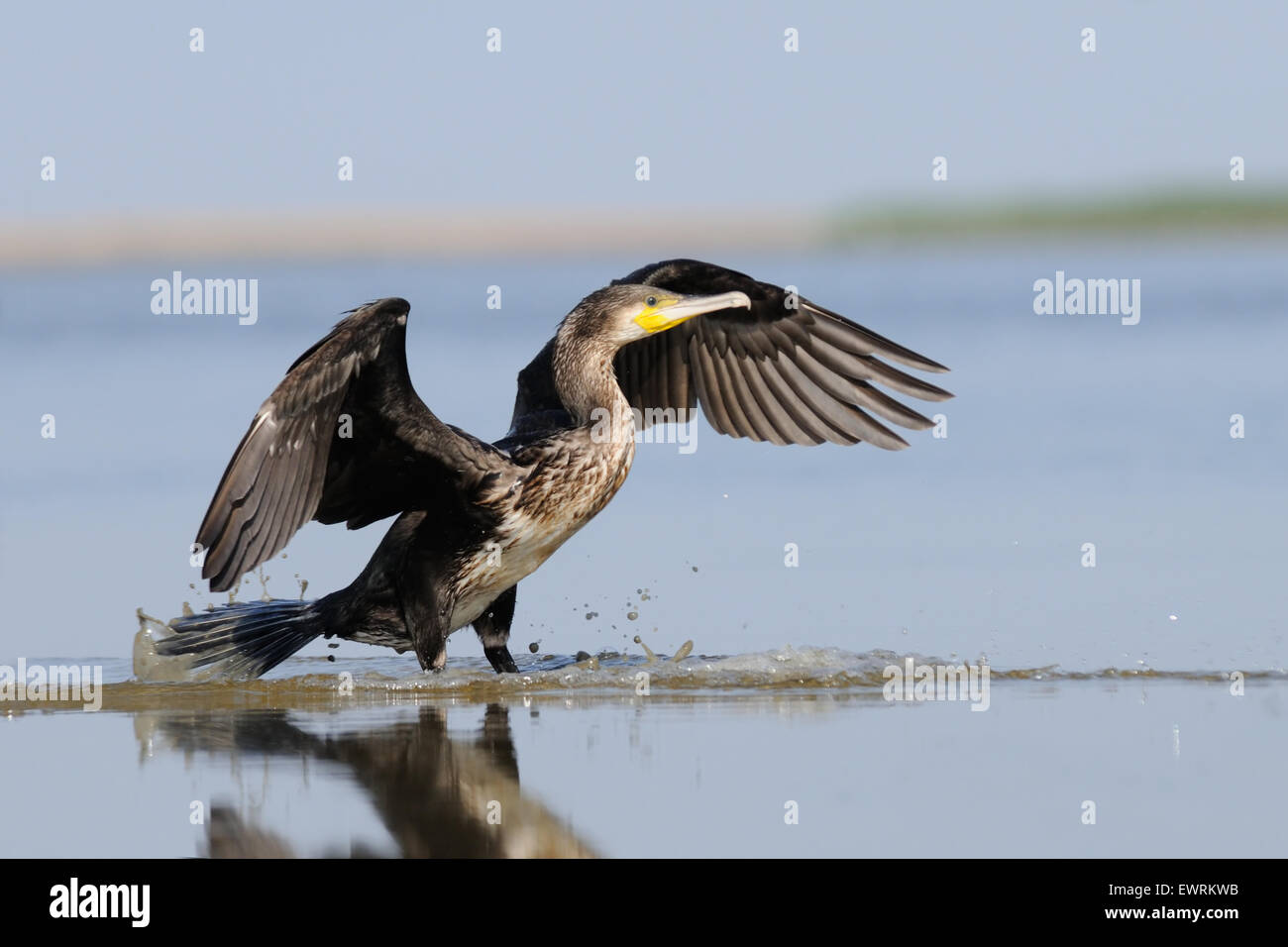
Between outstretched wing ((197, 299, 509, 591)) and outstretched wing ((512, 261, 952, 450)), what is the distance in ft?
2.47

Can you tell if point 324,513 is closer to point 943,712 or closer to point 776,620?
point 776,620

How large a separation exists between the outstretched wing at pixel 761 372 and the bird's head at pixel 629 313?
166 millimetres

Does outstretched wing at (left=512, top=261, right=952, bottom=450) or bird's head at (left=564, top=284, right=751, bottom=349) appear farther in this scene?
outstretched wing at (left=512, top=261, right=952, bottom=450)

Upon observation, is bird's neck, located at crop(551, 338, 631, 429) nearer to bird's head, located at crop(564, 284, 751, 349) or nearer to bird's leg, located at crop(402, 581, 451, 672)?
bird's head, located at crop(564, 284, 751, 349)

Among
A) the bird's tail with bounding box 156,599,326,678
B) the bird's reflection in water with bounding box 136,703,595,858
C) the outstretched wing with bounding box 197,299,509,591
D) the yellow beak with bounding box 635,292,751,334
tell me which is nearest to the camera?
the bird's reflection in water with bounding box 136,703,595,858

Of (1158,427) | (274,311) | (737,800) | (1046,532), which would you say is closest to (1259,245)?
(274,311)

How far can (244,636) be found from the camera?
743 cm

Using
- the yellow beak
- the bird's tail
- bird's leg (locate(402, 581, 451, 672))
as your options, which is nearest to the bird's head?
the yellow beak

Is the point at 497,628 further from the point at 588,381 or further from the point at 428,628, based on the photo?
the point at 588,381

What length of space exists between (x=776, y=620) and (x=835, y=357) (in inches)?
44.7

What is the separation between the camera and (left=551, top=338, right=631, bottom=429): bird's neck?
7367 millimetres

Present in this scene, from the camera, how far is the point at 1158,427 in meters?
11.6

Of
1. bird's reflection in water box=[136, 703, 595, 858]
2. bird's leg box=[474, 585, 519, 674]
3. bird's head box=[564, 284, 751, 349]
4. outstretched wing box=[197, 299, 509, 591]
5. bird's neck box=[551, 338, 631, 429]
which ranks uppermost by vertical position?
bird's head box=[564, 284, 751, 349]

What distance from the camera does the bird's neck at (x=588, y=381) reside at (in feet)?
24.2
